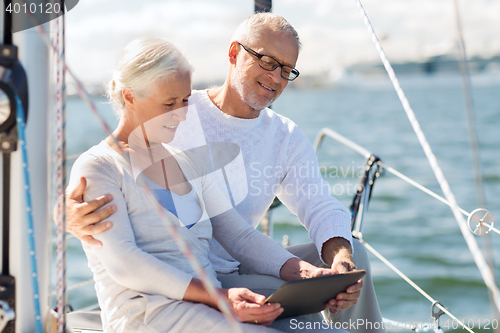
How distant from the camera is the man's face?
1.35 m

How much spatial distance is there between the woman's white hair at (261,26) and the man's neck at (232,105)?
14cm

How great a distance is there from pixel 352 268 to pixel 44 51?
77 cm

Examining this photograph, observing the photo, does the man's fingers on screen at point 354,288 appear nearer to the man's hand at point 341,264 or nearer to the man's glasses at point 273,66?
the man's hand at point 341,264

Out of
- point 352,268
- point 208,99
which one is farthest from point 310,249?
point 208,99

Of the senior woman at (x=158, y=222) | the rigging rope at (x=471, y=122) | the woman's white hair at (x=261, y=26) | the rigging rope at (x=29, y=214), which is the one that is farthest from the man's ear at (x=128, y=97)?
the rigging rope at (x=471, y=122)

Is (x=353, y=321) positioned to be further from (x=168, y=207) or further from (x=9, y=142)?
(x=9, y=142)

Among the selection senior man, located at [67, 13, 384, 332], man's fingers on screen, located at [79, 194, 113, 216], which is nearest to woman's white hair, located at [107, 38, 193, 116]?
man's fingers on screen, located at [79, 194, 113, 216]

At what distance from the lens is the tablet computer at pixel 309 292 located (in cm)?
85

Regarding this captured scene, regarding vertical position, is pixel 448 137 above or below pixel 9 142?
below

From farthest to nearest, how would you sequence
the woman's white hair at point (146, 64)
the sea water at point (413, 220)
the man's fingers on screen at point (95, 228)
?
the sea water at point (413, 220)
the woman's white hair at point (146, 64)
the man's fingers on screen at point (95, 228)

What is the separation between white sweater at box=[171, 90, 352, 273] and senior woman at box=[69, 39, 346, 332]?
220 mm

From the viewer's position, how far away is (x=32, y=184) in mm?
665

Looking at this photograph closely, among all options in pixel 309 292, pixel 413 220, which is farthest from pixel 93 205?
pixel 413 220

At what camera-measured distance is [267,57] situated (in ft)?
4.44
